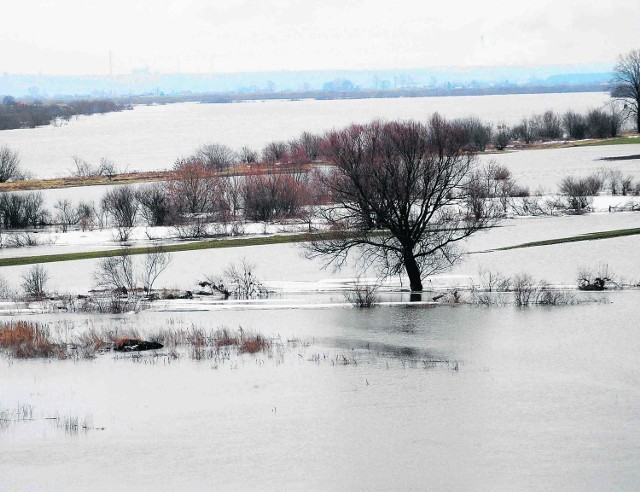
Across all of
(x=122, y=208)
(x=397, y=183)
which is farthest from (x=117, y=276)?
(x=122, y=208)

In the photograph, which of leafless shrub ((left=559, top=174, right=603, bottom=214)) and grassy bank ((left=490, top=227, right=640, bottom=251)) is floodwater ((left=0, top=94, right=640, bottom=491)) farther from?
leafless shrub ((left=559, top=174, right=603, bottom=214))

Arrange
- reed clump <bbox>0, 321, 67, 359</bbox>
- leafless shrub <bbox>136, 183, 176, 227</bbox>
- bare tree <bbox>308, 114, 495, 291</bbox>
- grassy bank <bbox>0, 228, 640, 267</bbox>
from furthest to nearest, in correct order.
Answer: leafless shrub <bbox>136, 183, 176, 227</bbox> → grassy bank <bbox>0, 228, 640, 267</bbox> → bare tree <bbox>308, 114, 495, 291</bbox> → reed clump <bbox>0, 321, 67, 359</bbox>

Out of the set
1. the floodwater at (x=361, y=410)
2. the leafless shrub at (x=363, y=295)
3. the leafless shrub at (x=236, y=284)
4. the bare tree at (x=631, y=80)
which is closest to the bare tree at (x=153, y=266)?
the leafless shrub at (x=236, y=284)

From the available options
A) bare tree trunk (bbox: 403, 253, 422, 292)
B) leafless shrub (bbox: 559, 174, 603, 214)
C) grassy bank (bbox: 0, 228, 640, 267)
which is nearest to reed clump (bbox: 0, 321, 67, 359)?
bare tree trunk (bbox: 403, 253, 422, 292)

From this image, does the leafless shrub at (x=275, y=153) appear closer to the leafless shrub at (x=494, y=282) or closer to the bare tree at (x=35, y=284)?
the bare tree at (x=35, y=284)

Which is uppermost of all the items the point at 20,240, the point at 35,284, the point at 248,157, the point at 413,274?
the point at 248,157

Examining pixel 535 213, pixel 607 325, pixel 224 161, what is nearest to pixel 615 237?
pixel 535 213

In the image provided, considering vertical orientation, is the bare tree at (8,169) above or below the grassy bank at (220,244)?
above

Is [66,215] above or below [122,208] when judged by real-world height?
below

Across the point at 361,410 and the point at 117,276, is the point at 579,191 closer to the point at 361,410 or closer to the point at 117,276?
the point at 117,276
